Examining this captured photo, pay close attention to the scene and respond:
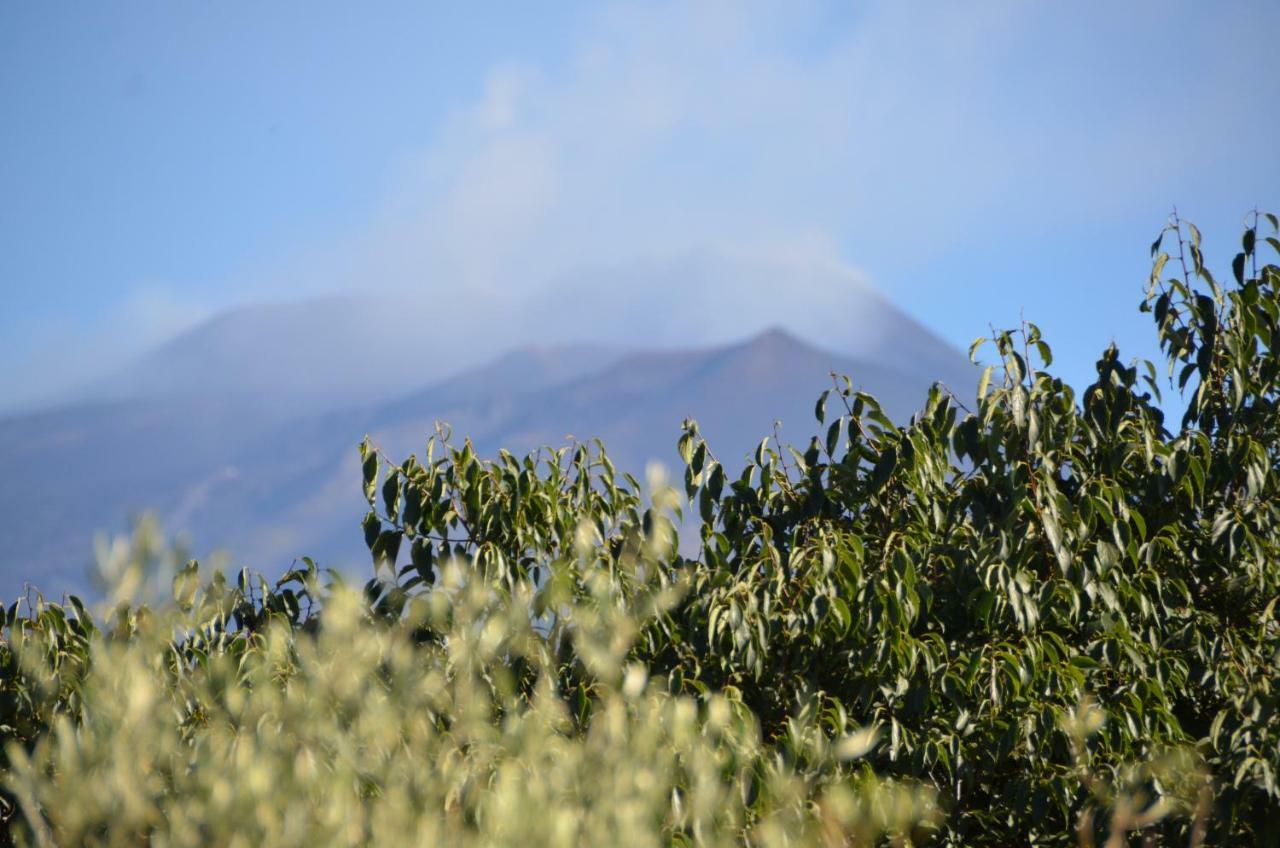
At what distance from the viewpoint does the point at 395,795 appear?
105 inches

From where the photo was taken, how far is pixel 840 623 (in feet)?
13.4

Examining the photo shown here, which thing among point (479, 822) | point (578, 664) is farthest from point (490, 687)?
point (479, 822)

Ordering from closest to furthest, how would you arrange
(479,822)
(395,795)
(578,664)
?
1. (395,795)
2. (479,822)
3. (578,664)

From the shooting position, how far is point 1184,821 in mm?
3947

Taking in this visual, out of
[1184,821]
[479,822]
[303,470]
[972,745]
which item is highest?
[303,470]

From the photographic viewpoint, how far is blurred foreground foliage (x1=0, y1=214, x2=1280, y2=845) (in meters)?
3.49

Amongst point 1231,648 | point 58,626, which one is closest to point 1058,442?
point 1231,648

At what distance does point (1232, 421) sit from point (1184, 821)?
1445mm

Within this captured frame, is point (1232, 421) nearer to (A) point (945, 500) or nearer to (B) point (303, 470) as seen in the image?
(A) point (945, 500)

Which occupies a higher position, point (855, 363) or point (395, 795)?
point (855, 363)

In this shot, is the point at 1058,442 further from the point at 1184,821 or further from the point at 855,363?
the point at 855,363

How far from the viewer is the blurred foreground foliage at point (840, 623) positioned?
349 centimetres

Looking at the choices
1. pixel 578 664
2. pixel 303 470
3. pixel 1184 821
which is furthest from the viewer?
pixel 303 470

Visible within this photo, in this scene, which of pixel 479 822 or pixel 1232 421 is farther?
pixel 1232 421
